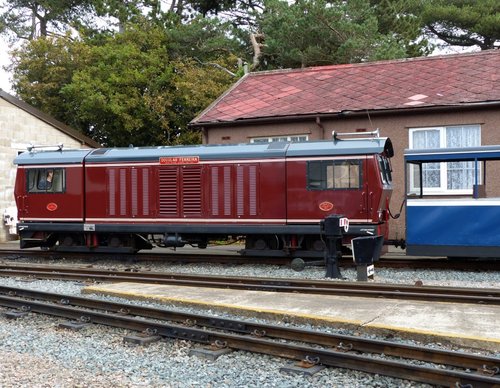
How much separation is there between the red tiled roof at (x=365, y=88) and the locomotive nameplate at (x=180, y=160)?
489cm

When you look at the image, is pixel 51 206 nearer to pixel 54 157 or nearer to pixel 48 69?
pixel 54 157

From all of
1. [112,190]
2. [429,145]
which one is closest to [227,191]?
[112,190]

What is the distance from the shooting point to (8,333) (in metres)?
7.84

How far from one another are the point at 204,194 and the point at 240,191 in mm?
931

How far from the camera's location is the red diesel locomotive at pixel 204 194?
13.2 m

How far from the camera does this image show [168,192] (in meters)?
14.7

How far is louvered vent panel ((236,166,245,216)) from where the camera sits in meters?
14.0

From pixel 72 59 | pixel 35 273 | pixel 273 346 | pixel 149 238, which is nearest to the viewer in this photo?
pixel 273 346

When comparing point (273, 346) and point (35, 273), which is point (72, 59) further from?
point (273, 346)

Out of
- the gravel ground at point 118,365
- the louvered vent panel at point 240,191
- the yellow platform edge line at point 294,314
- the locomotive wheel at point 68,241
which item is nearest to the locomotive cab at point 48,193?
the locomotive wheel at point 68,241

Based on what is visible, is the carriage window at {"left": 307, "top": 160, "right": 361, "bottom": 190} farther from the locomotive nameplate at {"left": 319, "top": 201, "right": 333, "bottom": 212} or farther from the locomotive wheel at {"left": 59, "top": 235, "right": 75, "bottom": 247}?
the locomotive wheel at {"left": 59, "top": 235, "right": 75, "bottom": 247}

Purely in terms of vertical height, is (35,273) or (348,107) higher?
(348,107)

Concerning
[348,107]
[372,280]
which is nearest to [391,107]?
[348,107]

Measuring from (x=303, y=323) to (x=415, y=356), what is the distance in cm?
191
